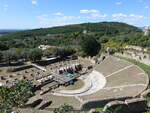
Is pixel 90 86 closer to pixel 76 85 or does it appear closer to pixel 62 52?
pixel 76 85

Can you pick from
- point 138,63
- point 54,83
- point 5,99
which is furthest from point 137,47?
point 5,99

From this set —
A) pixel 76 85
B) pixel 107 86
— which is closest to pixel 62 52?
pixel 76 85

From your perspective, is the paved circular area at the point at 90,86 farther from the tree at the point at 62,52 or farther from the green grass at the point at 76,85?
the tree at the point at 62,52

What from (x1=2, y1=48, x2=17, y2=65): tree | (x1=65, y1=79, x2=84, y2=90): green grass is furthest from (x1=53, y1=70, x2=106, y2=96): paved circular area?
(x1=2, y1=48, x2=17, y2=65): tree

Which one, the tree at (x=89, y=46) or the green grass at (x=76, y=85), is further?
the tree at (x=89, y=46)

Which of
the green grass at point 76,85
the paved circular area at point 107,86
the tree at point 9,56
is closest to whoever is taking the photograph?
the paved circular area at point 107,86

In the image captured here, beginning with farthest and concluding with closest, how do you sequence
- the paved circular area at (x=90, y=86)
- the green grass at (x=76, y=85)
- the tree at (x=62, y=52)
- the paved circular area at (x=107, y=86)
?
the tree at (x=62, y=52) → the green grass at (x=76, y=85) → the paved circular area at (x=90, y=86) → the paved circular area at (x=107, y=86)

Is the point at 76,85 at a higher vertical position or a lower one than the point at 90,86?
lower

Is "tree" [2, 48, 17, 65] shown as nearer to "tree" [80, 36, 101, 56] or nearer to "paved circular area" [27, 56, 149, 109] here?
"tree" [80, 36, 101, 56]

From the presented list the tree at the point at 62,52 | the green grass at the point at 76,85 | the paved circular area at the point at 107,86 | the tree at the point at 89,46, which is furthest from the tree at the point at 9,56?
the paved circular area at the point at 107,86

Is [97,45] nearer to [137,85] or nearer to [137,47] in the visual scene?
[137,47]

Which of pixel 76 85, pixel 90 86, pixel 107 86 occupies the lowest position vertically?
pixel 76 85

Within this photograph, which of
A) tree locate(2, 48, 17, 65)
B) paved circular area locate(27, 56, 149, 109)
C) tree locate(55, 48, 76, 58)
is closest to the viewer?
paved circular area locate(27, 56, 149, 109)
